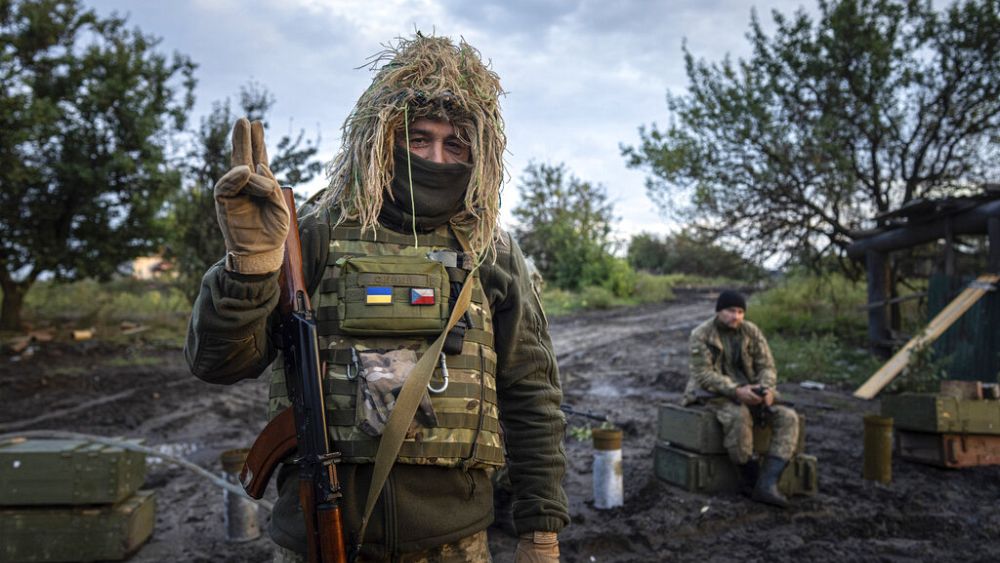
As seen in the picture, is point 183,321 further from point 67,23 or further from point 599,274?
point 599,274

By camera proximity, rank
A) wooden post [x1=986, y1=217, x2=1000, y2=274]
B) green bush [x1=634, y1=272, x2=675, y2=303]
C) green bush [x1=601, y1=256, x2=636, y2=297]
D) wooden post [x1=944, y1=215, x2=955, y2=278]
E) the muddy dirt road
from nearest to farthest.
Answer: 1. the muddy dirt road
2. wooden post [x1=986, y1=217, x2=1000, y2=274]
3. wooden post [x1=944, y1=215, x2=955, y2=278]
4. green bush [x1=634, y1=272, x2=675, y2=303]
5. green bush [x1=601, y1=256, x2=636, y2=297]

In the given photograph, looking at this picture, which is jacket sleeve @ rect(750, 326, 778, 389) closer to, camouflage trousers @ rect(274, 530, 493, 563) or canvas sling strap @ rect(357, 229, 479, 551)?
camouflage trousers @ rect(274, 530, 493, 563)

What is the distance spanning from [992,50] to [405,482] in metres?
15.4

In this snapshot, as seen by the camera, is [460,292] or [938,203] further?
[938,203]

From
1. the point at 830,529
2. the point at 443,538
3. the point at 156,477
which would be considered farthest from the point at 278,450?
the point at 156,477

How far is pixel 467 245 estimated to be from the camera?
2090 millimetres

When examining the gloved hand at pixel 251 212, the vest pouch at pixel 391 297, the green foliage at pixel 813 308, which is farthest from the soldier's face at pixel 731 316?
the green foliage at pixel 813 308

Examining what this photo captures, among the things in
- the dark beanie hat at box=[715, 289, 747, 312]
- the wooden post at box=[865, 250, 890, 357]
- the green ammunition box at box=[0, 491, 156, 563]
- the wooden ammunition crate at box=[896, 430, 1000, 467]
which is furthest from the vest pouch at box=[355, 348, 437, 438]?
the wooden post at box=[865, 250, 890, 357]

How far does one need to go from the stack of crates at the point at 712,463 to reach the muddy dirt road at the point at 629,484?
164 millimetres

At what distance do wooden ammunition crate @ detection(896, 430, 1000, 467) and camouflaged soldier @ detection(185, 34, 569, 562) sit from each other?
271 inches

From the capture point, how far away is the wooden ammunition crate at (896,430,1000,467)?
23.9 feet

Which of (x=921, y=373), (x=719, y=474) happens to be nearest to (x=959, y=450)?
(x=921, y=373)

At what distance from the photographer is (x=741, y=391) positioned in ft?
21.7

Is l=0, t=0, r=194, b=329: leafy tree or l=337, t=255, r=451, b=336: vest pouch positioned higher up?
l=0, t=0, r=194, b=329: leafy tree
